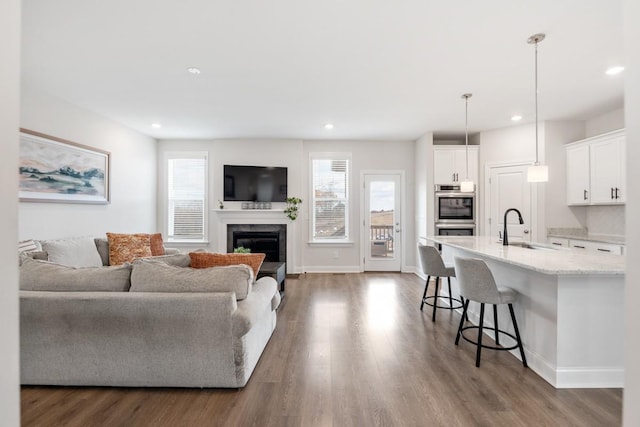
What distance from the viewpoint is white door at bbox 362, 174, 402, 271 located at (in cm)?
642

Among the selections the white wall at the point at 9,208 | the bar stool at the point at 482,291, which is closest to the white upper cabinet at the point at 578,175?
the bar stool at the point at 482,291

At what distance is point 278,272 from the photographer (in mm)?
4070

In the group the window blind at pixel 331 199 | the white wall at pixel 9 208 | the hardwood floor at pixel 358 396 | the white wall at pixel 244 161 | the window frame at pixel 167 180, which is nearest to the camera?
the white wall at pixel 9 208

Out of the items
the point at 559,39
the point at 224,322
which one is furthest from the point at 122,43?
the point at 559,39

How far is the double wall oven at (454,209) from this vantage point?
574 centimetres

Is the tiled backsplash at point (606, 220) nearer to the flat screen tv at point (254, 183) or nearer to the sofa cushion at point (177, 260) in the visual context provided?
the flat screen tv at point (254, 183)

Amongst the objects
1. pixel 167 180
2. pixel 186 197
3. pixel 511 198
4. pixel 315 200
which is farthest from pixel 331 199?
pixel 167 180

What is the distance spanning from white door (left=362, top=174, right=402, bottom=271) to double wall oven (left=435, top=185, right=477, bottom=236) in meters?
0.89

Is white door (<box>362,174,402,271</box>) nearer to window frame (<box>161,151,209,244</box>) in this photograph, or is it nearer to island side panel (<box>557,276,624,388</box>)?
window frame (<box>161,151,209,244</box>)

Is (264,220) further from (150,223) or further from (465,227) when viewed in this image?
(465,227)

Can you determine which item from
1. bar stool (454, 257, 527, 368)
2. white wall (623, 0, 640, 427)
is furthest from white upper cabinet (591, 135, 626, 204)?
white wall (623, 0, 640, 427)

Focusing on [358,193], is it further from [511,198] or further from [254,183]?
[511,198]

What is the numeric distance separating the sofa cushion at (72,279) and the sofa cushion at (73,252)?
4.57ft

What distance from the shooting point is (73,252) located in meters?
3.72
